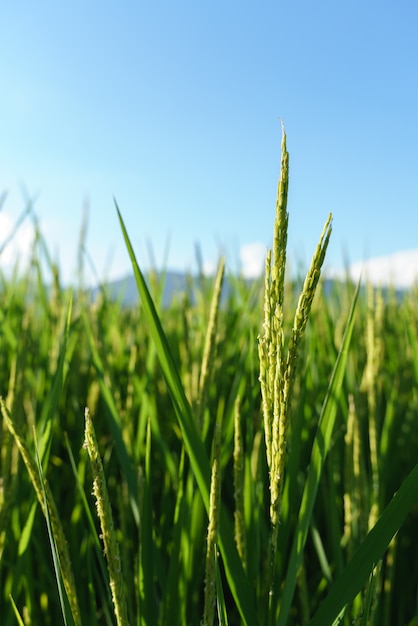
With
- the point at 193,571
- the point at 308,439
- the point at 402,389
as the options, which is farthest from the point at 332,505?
the point at 402,389

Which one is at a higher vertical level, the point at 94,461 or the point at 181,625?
the point at 94,461

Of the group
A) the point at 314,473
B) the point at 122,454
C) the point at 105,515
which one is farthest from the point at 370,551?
the point at 122,454

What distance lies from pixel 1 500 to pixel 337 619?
1.45 feet

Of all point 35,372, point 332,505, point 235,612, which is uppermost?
point 35,372

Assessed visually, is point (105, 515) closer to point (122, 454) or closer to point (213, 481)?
point (213, 481)

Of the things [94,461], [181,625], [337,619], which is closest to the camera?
[94,461]

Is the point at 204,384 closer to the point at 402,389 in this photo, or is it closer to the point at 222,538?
the point at 222,538

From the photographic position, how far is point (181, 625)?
2.44ft

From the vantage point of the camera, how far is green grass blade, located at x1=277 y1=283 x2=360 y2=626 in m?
0.61

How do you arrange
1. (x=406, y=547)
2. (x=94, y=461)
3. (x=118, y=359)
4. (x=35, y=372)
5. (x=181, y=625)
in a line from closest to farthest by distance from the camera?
(x=94, y=461) < (x=181, y=625) < (x=406, y=547) < (x=35, y=372) < (x=118, y=359)

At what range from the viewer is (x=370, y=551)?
0.55 meters

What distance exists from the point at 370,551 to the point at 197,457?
0.64 feet

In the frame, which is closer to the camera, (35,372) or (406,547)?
(406,547)

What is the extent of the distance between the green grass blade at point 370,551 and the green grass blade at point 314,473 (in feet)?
0.16
